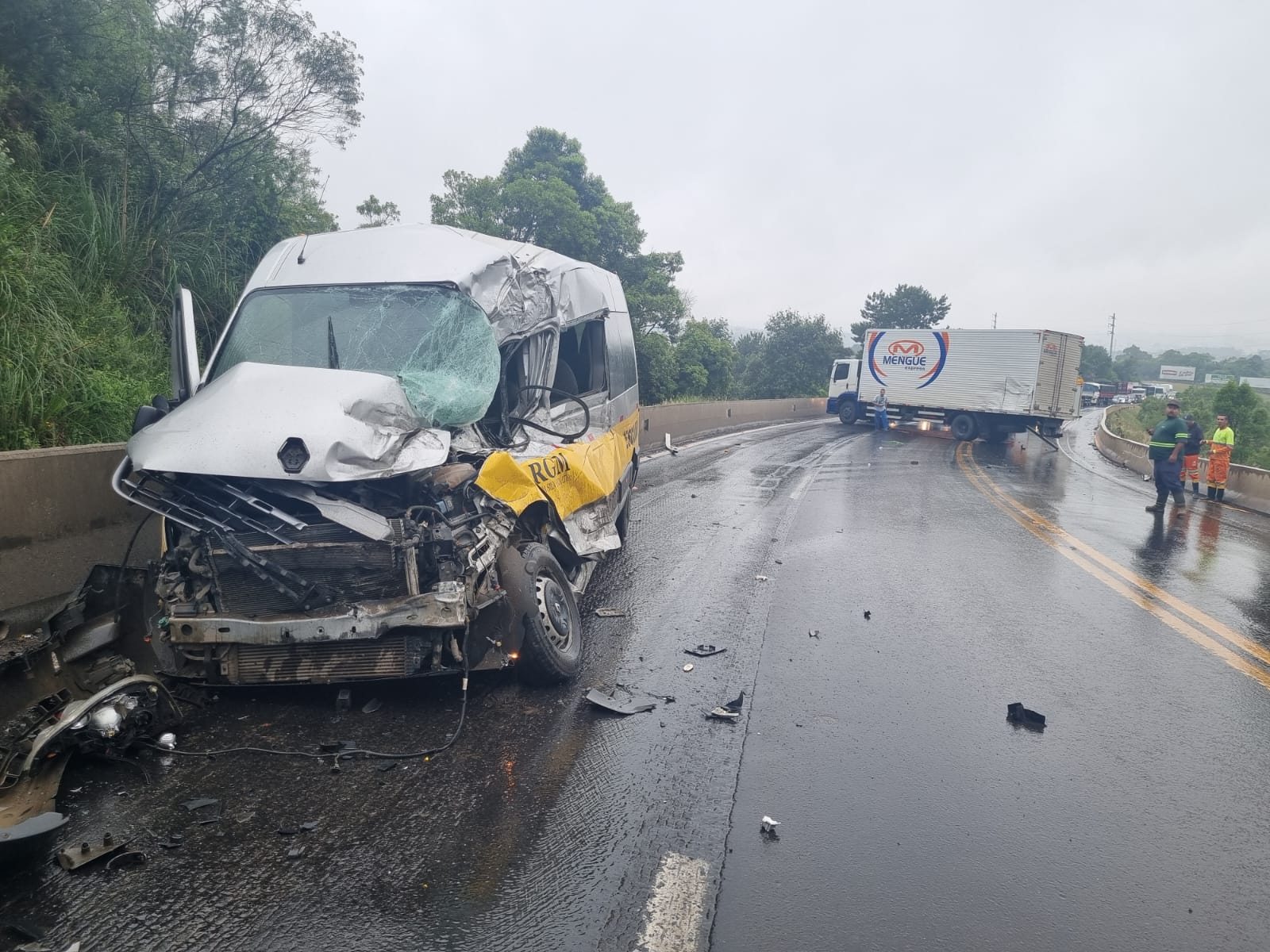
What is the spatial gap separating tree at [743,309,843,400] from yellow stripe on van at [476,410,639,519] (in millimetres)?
48131

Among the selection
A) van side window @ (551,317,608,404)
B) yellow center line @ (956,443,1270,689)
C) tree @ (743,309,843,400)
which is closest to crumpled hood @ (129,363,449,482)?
van side window @ (551,317,608,404)

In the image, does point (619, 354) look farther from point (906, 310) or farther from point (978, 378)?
point (906, 310)

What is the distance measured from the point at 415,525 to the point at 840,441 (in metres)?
23.3

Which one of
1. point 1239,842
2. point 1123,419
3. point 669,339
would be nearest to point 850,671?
point 1239,842

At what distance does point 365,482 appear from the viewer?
4738mm

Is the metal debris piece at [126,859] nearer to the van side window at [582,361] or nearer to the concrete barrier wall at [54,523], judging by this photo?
the concrete barrier wall at [54,523]

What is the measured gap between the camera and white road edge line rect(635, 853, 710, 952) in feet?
9.63

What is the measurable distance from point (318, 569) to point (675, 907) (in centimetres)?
251

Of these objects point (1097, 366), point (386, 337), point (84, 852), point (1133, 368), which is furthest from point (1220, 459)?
point (1133, 368)

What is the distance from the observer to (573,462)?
6.24 m

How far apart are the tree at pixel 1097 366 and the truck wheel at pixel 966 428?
95232mm

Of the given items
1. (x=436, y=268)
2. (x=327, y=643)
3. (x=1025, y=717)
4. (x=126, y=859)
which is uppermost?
(x=436, y=268)

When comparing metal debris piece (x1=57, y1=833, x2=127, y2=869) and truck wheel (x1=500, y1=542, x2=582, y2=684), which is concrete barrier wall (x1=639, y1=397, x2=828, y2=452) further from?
metal debris piece (x1=57, y1=833, x2=127, y2=869)

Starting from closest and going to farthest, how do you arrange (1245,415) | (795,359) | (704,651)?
(704,651)
(1245,415)
(795,359)
